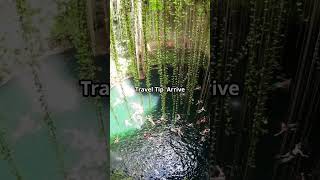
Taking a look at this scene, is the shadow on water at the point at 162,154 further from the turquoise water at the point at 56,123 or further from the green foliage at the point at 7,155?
the green foliage at the point at 7,155

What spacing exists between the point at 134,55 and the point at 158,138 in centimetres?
42

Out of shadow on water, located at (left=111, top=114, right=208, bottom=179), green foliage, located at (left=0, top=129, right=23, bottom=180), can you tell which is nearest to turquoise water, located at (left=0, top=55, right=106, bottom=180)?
green foliage, located at (left=0, top=129, right=23, bottom=180)

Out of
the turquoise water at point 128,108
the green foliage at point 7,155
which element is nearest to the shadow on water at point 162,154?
the turquoise water at point 128,108

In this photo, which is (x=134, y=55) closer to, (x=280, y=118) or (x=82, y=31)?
(x=82, y=31)

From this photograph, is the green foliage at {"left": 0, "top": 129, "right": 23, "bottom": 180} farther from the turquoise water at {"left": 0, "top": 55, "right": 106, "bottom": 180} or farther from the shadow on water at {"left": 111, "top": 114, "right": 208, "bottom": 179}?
the shadow on water at {"left": 111, "top": 114, "right": 208, "bottom": 179}

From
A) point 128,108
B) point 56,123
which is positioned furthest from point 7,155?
point 128,108

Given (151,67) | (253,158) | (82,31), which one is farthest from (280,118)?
(82,31)

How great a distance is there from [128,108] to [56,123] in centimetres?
33

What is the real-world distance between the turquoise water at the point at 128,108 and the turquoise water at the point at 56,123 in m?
0.09

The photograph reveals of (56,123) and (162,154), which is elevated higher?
(56,123)

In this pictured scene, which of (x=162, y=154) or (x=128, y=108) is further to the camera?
(x=162, y=154)

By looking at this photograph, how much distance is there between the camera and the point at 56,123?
1.95m

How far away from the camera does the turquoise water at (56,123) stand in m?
1.86

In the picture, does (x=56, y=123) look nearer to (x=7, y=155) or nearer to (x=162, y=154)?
(x=7, y=155)
